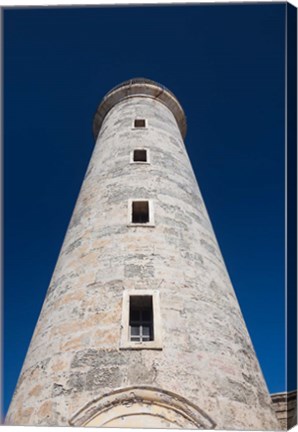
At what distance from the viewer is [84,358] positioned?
7641mm

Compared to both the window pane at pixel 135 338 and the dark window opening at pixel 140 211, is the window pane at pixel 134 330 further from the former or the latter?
the dark window opening at pixel 140 211

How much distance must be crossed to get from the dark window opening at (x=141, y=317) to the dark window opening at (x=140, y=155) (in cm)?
468

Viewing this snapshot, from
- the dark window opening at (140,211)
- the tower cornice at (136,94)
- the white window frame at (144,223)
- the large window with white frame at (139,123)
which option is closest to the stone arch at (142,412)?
the white window frame at (144,223)

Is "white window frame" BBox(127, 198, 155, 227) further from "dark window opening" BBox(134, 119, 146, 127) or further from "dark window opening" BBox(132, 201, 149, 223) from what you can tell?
"dark window opening" BBox(134, 119, 146, 127)

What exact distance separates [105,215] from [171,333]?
3.39 metres

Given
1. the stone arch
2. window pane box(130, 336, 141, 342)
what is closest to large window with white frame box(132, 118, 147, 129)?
window pane box(130, 336, 141, 342)

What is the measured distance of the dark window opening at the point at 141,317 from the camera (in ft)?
27.3

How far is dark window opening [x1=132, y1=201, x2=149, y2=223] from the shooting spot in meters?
10.7

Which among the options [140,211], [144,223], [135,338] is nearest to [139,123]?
[140,211]

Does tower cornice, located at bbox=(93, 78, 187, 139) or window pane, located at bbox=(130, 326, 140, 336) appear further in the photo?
tower cornice, located at bbox=(93, 78, 187, 139)

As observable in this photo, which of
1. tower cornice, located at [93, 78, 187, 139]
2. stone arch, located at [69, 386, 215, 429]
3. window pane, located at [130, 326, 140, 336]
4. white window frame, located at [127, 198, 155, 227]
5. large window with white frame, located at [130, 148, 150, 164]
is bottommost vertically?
stone arch, located at [69, 386, 215, 429]

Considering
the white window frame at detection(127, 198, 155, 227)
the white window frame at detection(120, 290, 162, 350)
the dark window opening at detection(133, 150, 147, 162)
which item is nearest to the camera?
the white window frame at detection(120, 290, 162, 350)

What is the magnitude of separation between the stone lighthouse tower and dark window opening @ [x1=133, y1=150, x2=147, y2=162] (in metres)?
0.33

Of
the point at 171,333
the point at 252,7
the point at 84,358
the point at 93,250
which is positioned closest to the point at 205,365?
the point at 171,333
